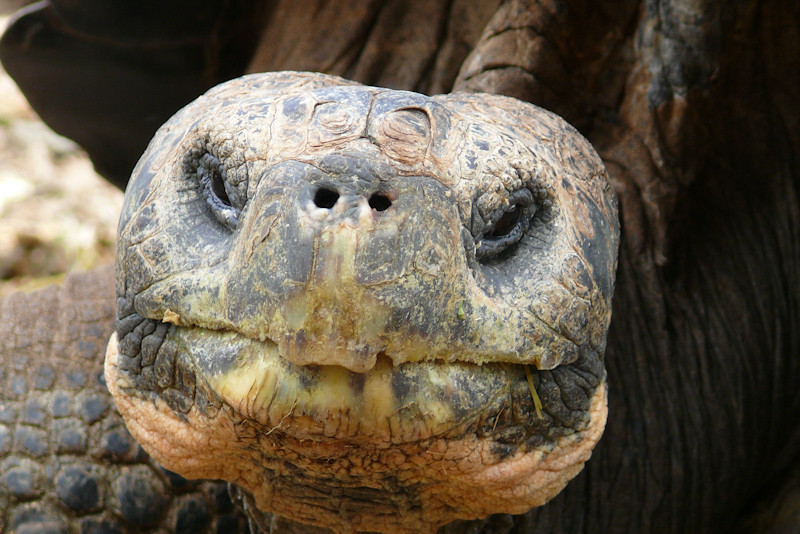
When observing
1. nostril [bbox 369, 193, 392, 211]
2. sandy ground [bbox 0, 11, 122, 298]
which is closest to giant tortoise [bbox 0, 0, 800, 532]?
nostril [bbox 369, 193, 392, 211]

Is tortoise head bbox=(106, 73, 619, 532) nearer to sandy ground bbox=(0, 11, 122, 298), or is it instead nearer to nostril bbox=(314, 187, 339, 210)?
nostril bbox=(314, 187, 339, 210)

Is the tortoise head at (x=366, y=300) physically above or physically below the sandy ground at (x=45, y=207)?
above

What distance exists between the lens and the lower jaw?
138 cm

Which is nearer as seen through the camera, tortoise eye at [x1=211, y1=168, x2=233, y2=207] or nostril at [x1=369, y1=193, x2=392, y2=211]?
nostril at [x1=369, y1=193, x2=392, y2=211]

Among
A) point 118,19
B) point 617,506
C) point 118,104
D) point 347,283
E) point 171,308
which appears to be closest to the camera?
point 347,283

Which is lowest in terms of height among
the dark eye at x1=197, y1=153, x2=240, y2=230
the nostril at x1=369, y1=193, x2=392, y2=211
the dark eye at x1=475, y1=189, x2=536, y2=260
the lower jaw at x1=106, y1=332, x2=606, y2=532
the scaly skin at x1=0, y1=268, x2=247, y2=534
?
the scaly skin at x1=0, y1=268, x2=247, y2=534

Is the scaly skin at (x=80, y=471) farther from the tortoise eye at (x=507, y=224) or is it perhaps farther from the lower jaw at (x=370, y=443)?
the tortoise eye at (x=507, y=224)

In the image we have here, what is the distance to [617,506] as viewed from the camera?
2650 millimetres

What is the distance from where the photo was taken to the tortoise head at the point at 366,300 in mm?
1328

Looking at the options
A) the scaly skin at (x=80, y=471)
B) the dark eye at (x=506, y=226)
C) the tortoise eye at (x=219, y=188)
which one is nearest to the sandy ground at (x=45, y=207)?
the scaly skin at (x=80, y=471)

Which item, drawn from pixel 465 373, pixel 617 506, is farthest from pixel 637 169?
pixel 465 373

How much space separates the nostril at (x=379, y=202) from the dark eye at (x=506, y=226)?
0.74 ft

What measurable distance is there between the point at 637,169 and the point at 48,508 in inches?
80.2

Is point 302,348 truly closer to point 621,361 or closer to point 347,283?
point 347,283
